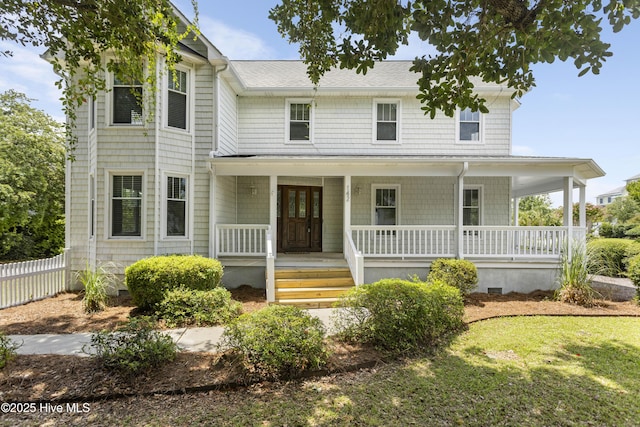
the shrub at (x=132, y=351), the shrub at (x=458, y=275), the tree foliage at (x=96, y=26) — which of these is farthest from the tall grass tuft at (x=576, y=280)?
the tree foliage at (x=96, y=26)

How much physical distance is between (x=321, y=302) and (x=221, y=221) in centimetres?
403

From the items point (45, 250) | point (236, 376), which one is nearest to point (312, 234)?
point (236, 376)

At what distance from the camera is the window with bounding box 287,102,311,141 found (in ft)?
35.2

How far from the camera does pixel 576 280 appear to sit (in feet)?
24.1

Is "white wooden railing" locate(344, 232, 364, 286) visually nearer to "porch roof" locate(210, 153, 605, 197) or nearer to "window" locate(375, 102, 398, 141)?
"porch roof" locate(210, 153, 605, 197)

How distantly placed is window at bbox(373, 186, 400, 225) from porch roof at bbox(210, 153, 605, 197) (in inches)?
86.0

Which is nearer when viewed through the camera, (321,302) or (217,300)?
(217,300)

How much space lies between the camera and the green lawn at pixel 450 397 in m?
3.06

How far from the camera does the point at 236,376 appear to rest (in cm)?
371

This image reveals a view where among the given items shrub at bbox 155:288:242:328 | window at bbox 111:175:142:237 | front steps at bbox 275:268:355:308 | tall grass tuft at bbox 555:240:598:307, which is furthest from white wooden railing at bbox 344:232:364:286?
window at bbox 111:175:142:237

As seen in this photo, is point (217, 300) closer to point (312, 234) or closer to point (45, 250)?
point (312, 234)

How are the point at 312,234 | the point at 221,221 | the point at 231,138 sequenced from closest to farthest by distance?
1. the point at 221,221
2. the point at 231,138
3. the point at 312,234

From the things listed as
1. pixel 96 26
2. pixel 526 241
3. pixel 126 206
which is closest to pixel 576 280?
pixel 526 241

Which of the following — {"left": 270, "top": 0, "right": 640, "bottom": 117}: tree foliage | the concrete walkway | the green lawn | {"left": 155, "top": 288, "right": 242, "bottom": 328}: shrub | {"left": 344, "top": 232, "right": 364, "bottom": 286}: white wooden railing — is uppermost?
{"left": 270, "top": 0, "right": 640, "bottom": 117}: tree foliage
